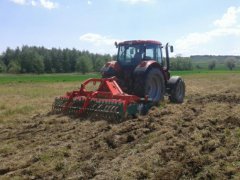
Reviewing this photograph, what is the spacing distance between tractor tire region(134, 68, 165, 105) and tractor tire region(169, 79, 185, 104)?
81 centimetres

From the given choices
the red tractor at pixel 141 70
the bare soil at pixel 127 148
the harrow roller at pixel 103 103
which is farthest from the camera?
the red tractor at pixel 141 70

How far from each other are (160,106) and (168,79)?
7.21ft

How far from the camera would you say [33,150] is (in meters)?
7.36

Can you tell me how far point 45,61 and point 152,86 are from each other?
69.2 m

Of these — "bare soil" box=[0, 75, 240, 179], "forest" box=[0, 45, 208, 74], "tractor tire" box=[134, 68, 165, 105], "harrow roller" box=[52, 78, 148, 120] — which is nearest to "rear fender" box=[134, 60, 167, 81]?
"tractor tire" box=[134, 68, 165, 105]

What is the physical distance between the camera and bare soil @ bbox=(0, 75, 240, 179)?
564 cm

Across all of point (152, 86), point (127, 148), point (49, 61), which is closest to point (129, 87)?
point (152, 86)

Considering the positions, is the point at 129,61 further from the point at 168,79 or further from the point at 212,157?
the point at 212,157

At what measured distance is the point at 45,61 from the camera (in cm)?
8006

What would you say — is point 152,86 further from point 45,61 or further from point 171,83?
point 45,61

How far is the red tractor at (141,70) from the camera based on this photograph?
1205cm

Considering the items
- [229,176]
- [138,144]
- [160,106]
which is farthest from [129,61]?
[229,176]

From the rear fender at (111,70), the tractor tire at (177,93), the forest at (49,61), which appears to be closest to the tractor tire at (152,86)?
the tractor tire at (177,93)

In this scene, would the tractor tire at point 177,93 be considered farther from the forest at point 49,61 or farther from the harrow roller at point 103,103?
the forest at point 49,61
